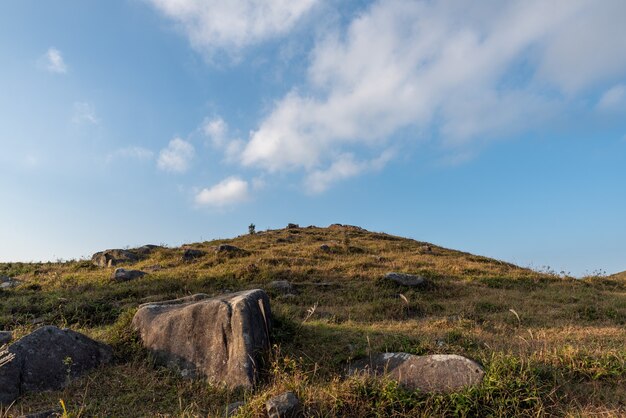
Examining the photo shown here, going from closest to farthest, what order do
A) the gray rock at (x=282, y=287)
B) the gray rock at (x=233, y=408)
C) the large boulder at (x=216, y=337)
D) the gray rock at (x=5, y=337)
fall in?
the gray rock at (x=233, y=408) < the large boulder at (x=216, y=337) < the gray rock at (x=5, y=337) < the gray rock at (x=282, y=287)

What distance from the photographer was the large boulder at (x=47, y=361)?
254 inches

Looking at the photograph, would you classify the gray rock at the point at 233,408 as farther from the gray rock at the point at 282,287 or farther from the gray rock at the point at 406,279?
the gray rock at the point at 406,279

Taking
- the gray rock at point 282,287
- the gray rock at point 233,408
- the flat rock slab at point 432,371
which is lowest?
the gray rock at point 233,408

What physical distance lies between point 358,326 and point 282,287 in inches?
209

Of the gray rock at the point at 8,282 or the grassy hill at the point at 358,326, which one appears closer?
the grassy hill at the point at 358,326

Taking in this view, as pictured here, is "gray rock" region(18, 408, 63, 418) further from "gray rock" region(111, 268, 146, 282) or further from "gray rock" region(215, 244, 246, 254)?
"gray rock" region(215, 244, 246, 254)

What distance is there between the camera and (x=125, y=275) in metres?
16.9

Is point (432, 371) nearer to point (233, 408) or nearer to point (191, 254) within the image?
point (233, 408)

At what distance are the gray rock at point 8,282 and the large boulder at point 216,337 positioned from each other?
1309 centimetres

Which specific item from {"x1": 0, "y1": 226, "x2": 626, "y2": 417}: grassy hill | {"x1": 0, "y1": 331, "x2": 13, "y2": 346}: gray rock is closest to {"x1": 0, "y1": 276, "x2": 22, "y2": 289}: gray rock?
{"x1": 0, "y1": 226, "x2": 626, "y2": 417}: grassy hill

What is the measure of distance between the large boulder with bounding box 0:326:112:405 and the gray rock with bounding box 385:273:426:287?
10.4m

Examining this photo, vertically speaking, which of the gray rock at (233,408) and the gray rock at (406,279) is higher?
the gray rock at (406,279)

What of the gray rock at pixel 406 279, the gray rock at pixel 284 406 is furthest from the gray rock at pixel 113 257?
the gray rock at pixel 284 406

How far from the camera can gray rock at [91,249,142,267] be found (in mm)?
22081
